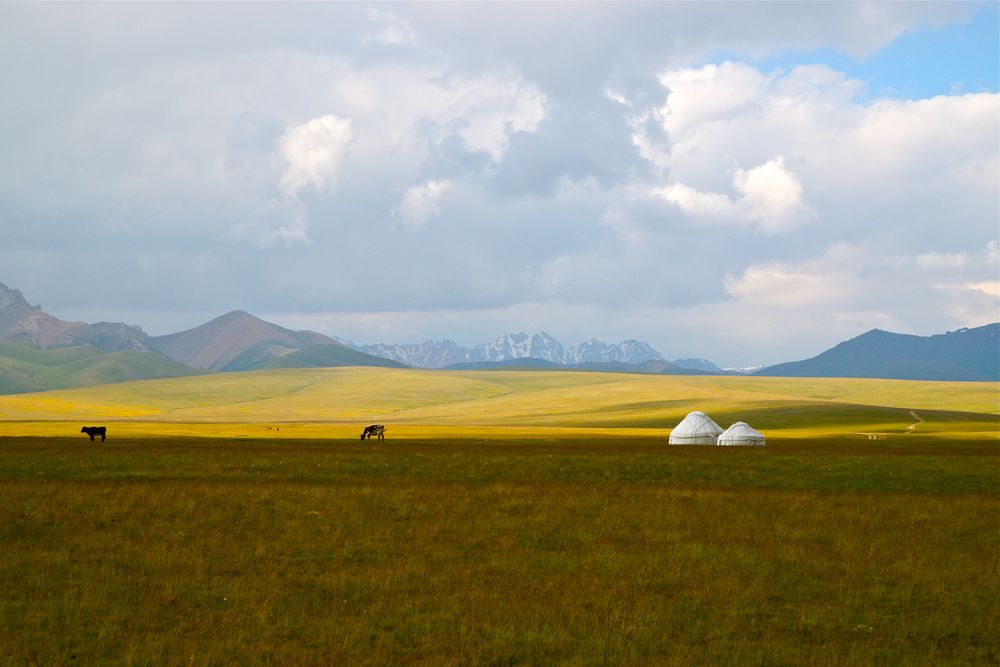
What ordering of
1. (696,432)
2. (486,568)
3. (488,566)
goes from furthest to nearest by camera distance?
(696,432)
(488,566)
(486,568)

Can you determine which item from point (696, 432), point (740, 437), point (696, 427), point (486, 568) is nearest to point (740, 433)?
point (740, 437)

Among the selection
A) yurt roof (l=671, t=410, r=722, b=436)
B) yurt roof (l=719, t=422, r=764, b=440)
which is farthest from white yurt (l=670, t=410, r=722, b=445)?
yurt roof (l=719, t=422, r=764, b=440)

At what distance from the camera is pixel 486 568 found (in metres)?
27.6

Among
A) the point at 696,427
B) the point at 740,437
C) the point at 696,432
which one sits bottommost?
the point at 740,437

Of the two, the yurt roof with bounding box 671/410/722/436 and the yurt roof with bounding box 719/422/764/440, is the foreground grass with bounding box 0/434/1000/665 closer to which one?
the yurt roof with bounding box 719/422/764/440

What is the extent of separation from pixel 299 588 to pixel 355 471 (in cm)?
2601

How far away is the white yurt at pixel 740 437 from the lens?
290 ft

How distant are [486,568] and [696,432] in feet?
224

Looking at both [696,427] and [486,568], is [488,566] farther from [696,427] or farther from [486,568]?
[696,427]

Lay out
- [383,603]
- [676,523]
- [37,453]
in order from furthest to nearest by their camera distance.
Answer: [37,453] < [676,523] < [383,603]

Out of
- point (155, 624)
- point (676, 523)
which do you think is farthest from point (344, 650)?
point (676, 523)

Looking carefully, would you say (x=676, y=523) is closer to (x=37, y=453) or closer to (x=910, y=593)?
(x=910, y=593)

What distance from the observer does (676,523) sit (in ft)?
116

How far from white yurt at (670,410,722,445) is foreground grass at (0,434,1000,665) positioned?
41.9 meters
